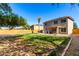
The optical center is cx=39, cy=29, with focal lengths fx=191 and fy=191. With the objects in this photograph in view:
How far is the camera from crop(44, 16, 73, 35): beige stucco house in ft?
24.9

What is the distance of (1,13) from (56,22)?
226 centimetres

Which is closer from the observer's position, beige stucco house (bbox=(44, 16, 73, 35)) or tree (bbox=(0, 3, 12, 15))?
tree (bbox=(0, 3, 12, 15))

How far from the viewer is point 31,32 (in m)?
8.74

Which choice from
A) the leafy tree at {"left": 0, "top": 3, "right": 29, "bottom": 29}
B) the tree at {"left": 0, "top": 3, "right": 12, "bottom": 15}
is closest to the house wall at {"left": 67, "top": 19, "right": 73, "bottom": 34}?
the leafy tree at {"left": 0, "top": 3, "right": 29, "bottom": 29}

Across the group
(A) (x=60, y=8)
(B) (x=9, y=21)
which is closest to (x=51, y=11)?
(A) (x=60, y=8)

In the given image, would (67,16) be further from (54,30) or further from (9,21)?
(9,21)

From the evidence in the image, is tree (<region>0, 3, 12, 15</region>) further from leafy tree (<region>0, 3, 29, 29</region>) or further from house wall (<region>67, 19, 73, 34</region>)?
house wall (<region>67, 19, 73, 34</region>)

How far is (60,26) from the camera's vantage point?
8.05m

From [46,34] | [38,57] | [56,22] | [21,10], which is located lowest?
[38,57]

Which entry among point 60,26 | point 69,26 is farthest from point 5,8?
point 69,26

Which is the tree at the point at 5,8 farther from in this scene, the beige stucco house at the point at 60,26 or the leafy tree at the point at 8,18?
the beige stucco house at the point at 60,26

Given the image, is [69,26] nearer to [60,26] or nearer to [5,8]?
[60,26]

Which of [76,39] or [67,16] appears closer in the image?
[67,16]

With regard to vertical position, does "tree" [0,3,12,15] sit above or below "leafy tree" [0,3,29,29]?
above
